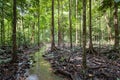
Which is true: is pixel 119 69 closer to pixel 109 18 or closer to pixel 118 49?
pixel 118 49

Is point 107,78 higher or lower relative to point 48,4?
lower

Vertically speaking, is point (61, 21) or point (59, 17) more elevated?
point (59, 17)

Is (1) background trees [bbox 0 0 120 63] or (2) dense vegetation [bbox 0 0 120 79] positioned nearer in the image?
(2) dense vegetation [bbox 0 0 120 79]

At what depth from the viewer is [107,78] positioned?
870 cm

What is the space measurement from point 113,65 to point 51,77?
174 inches

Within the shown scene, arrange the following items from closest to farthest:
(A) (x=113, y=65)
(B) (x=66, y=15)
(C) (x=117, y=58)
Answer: (A) (x=113, y=65)
(C) (x=117, y=58)
(B) (x=66, y=15)

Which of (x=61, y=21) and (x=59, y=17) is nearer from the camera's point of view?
(x=59, y=17)

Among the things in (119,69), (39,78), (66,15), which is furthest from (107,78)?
(66,15)

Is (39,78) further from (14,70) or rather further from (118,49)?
(118,49)

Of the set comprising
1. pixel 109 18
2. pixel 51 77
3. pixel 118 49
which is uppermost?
pixel 109 18

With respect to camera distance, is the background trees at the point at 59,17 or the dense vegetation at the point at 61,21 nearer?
the dense vegetation at the point at 61,21

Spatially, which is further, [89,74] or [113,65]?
[113,65]

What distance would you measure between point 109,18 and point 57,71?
78.4 feet

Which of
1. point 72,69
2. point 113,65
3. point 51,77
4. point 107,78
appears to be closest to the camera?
point 107,78
